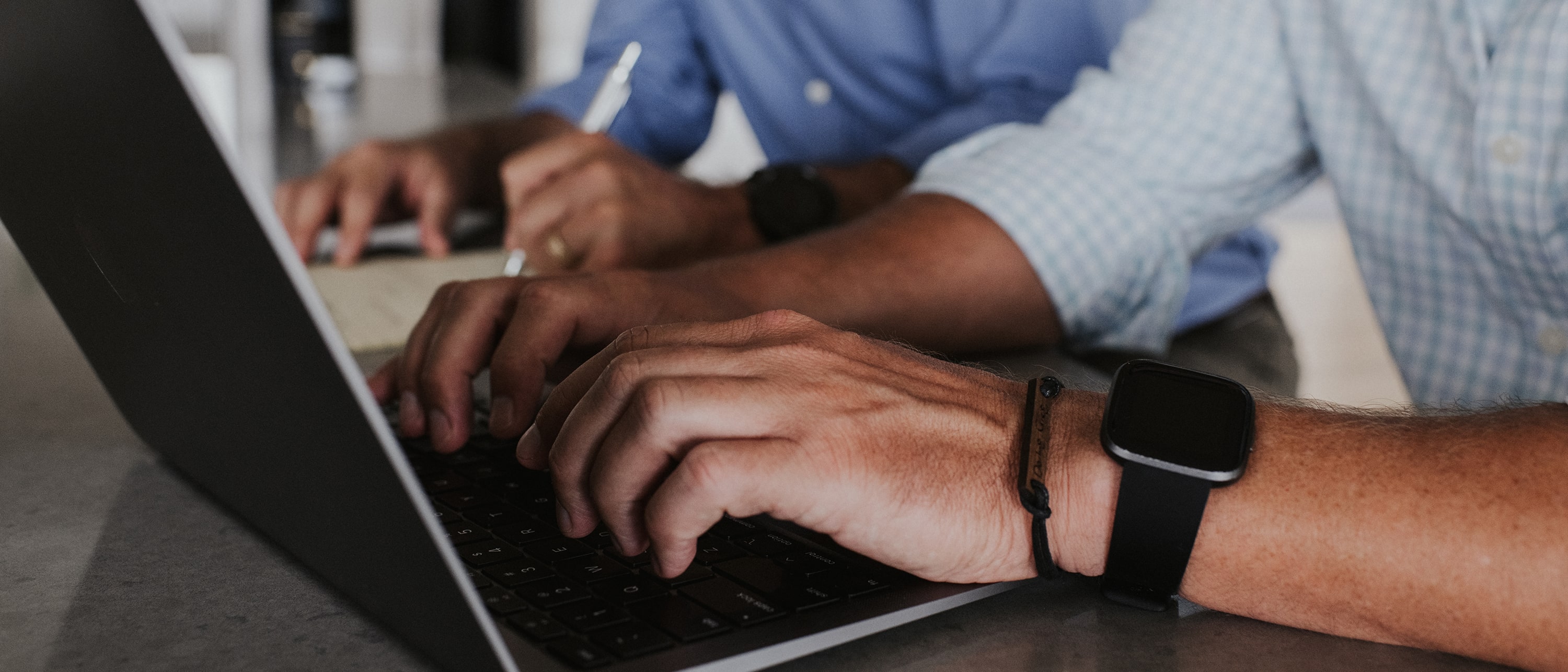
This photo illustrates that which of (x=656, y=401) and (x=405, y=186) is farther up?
(x=656, y=401)

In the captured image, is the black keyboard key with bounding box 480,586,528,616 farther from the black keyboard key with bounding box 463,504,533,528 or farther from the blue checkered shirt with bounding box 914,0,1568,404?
the blue checkered shirt with bounding box 914,0,1568,404

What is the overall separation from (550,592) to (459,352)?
23cm

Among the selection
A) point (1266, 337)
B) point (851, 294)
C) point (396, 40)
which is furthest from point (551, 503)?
point (396, 40)

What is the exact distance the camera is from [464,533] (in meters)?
0.49

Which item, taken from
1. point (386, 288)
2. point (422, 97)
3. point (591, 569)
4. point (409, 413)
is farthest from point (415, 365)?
point (422, 97)

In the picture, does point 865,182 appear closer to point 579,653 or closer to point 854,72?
point 854,72

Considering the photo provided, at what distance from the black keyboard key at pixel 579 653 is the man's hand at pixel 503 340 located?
9.0 inches

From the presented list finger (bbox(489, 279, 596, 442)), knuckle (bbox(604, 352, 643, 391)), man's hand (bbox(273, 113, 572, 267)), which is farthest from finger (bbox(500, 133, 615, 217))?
knuckle (bbox(604, 352, 643, 391))

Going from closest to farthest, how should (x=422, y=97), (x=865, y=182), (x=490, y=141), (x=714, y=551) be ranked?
(x=714, y=551), (x=865, y=182), (x=490, y=141), (x=422, y=97)

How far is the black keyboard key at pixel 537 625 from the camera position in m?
0.40

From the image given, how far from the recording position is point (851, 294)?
2.68 feet

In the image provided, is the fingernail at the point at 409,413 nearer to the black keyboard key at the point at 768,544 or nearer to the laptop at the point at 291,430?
the laptop at the point at 291,430

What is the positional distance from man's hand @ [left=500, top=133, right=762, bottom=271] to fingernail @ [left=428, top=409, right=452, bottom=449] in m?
0.39

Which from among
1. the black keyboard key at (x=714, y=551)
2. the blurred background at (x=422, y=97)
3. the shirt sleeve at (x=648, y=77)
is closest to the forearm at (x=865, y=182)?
the blurred background at (x=422, y=97)
